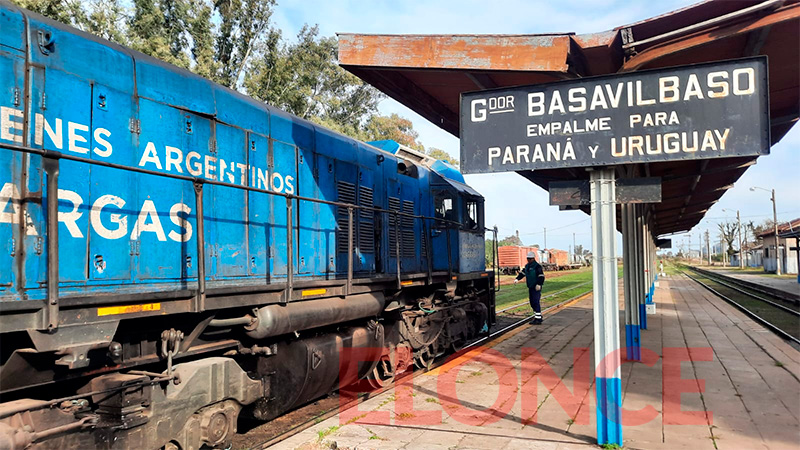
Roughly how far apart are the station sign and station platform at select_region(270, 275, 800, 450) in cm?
267

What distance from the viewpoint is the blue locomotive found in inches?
139

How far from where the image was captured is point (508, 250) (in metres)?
47.4

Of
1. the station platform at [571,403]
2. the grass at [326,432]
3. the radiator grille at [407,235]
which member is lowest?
the station platform at [571,403]

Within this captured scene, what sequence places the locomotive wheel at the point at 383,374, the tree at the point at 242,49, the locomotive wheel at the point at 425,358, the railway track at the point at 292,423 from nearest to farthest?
1. the railway track at the point at 292,423
2. the locomotive wheel at the point at 383,374
3. the locomotive wheel at the point at 425,358
4. the tree at the point at 242,49

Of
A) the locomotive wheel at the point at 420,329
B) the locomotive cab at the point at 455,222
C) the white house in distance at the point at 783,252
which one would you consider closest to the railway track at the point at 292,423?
the locomotive wheel at the point at 420,329

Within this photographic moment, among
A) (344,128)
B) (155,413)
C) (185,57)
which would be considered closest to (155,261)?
(155,413)

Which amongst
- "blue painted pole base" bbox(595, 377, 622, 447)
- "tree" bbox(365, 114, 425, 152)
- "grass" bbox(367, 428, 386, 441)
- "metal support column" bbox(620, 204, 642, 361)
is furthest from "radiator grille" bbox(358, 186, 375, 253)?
"tree" bbox(365, 114, 425, 152)

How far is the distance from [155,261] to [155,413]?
1254 millimetres

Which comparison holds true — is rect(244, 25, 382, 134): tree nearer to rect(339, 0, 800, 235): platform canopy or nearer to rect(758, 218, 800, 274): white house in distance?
rect(339, 0, 800, 235): platform canopy

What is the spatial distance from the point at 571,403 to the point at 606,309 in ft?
6.36

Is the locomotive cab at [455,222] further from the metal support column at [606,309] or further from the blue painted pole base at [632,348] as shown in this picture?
the metal support column at [606,309]

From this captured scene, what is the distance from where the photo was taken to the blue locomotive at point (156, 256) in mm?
3541

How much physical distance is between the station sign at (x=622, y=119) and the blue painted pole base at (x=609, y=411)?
6.59 ft

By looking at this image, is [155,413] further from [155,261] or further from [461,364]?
[461,364]
